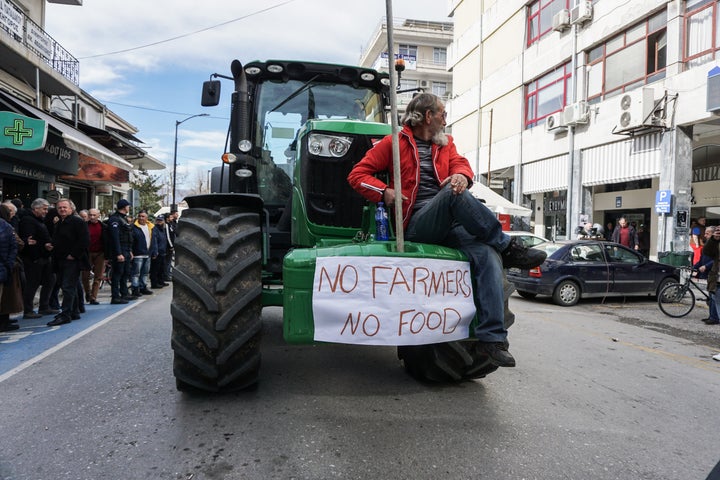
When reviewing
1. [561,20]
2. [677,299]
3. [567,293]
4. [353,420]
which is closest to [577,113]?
[561,20]

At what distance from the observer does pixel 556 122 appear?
72.0 ft

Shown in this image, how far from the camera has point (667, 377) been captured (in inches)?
208

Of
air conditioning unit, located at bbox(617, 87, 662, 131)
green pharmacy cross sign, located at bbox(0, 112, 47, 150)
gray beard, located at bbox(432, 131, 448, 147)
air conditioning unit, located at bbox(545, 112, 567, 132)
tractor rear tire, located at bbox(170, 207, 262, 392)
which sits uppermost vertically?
air conditioning unit, located at bbox(545, 112, 567, 132)

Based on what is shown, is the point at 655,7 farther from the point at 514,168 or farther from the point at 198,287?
the point at 198,287

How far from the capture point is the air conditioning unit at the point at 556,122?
21578 millimetres

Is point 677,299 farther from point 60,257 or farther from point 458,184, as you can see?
point 60,257

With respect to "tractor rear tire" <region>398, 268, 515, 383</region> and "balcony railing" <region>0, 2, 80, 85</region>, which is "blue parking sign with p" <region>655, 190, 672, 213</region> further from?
"balcony railing" <region>0, 2, 80, 85</region>

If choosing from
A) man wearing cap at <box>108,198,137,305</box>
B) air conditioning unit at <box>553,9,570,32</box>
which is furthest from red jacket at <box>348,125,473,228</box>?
air conditioning unit at <box>553,9,570,32</box>

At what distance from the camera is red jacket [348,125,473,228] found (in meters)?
3.64

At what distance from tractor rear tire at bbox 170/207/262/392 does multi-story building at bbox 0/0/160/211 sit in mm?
9761

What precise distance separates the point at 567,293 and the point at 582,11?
1446 cm

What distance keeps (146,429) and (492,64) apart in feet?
98.3

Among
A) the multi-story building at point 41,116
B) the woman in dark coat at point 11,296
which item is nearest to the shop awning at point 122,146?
the multi-story building at point 41,116

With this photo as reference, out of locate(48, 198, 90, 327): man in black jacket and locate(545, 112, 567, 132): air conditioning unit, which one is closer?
locate(48, 198, 90, 327): man in black jacket
